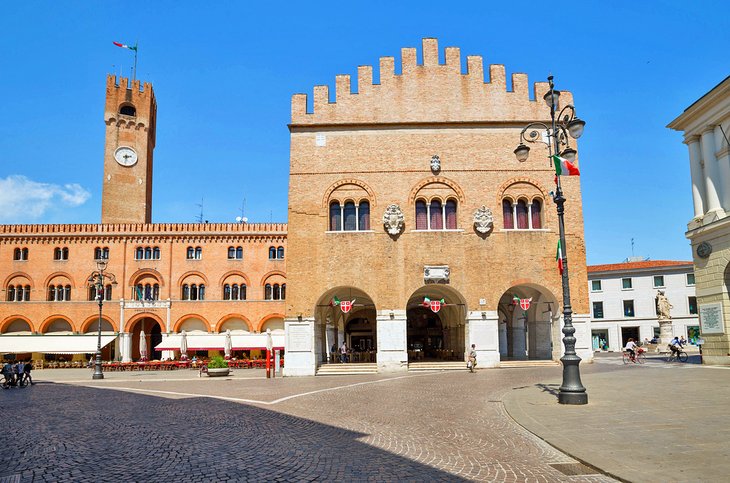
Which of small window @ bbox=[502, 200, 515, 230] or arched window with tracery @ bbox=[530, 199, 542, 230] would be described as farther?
arched window with tracery @ bbox=[530, 199, 542, 230]

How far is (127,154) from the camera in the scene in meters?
52.2

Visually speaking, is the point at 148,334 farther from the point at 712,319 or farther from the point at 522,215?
the point at 712,319

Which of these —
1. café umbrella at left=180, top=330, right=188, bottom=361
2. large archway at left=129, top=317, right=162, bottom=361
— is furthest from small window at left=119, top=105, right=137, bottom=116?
café umbrella at left=180, top=330, right=188, bottom=361

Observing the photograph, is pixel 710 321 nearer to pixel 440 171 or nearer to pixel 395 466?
pixel 440 171

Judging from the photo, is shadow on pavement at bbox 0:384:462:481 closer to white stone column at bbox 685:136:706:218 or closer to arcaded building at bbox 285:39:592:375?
arcaded building at bbox 285:39:592:375

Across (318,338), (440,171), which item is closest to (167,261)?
(318,338)

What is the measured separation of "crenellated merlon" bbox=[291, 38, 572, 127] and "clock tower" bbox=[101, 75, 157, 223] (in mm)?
30718

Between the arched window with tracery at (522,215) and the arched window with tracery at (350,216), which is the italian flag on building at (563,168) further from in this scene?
the arched window with tracery at (350,216)

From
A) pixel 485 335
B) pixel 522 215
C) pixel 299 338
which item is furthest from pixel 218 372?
pixel 522 215

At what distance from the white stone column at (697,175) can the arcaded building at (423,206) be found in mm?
4698

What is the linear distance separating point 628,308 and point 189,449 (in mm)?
52513

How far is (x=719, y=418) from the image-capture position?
30.0 ft

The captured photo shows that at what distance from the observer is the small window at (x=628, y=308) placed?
52184 mm

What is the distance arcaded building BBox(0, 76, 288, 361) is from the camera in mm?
43625
